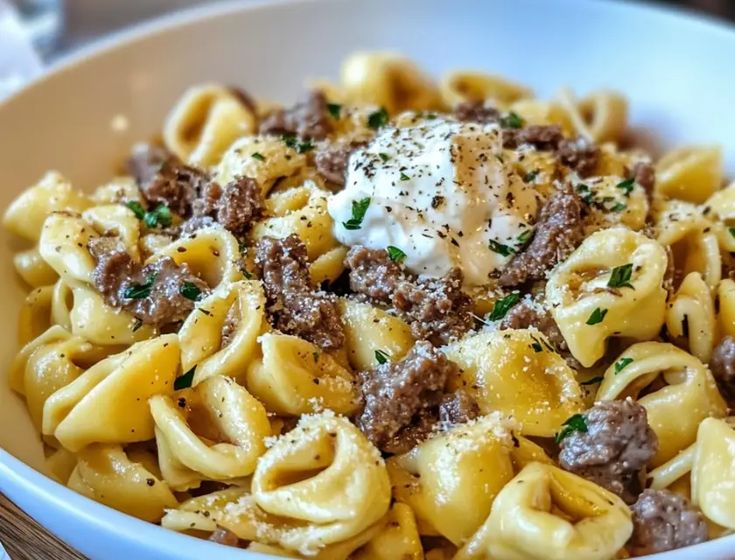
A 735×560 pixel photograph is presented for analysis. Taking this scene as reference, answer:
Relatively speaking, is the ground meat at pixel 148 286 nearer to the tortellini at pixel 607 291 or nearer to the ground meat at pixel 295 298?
the ground meat at pixel 295 298

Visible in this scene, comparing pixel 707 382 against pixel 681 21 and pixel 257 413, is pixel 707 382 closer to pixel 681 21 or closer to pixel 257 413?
pixel 257 413

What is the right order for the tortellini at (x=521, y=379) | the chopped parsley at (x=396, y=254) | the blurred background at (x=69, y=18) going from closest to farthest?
the tortellini at (x=521, y=379), the chopped parsley at (x=396, y=254), the blurred background at (x=69, y=18)

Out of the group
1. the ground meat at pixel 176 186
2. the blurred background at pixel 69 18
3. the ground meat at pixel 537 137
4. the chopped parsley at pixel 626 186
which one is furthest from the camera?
the blurred background at pixel 69 18

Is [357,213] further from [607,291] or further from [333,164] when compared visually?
[607,291]

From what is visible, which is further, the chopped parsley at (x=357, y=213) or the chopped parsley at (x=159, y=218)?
the chopped parsley at (x=159, y=218)

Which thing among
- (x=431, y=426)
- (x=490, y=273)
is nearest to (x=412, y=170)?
(x=490, y=273)

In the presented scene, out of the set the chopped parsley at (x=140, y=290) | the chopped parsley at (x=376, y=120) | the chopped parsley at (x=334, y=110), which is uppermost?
the chopped parsley at (x=334, y=110)

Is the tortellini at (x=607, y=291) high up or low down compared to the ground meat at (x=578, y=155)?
down

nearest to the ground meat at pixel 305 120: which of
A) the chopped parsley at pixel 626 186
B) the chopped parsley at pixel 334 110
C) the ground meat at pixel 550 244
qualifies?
the chopped parsley at pixel 334 110
